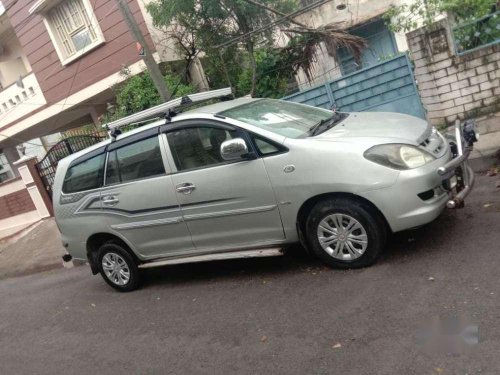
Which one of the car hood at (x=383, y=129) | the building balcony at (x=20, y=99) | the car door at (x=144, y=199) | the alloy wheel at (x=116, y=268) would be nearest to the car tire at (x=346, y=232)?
the car hood at (x=383, y=129)

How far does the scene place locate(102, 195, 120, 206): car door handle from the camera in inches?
222

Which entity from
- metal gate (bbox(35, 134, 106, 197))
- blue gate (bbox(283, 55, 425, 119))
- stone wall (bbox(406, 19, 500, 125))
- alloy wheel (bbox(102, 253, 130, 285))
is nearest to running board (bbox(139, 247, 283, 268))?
alloy wheel (bbox(102, 253, 130, 285))

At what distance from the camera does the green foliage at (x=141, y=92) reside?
1106 cm

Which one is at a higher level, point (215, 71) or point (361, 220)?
point (215, 71)

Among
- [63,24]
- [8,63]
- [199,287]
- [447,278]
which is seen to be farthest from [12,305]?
[8,63]

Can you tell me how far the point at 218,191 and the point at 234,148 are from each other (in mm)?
523

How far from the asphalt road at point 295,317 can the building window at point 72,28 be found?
8.22m

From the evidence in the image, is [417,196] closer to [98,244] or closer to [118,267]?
[118,267]

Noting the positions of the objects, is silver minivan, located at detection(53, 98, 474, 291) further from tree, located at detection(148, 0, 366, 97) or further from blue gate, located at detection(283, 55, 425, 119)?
tree, located at detection(148, 0, 366, 97)

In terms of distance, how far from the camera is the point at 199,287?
→ 5633 millimetres

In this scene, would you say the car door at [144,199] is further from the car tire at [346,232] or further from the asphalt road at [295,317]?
the car tire at [346,232]

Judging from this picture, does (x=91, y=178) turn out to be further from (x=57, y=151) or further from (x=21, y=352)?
(x=57, y=151)

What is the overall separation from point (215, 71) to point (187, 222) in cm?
733

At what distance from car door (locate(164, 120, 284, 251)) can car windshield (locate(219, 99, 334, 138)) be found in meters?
0.26
